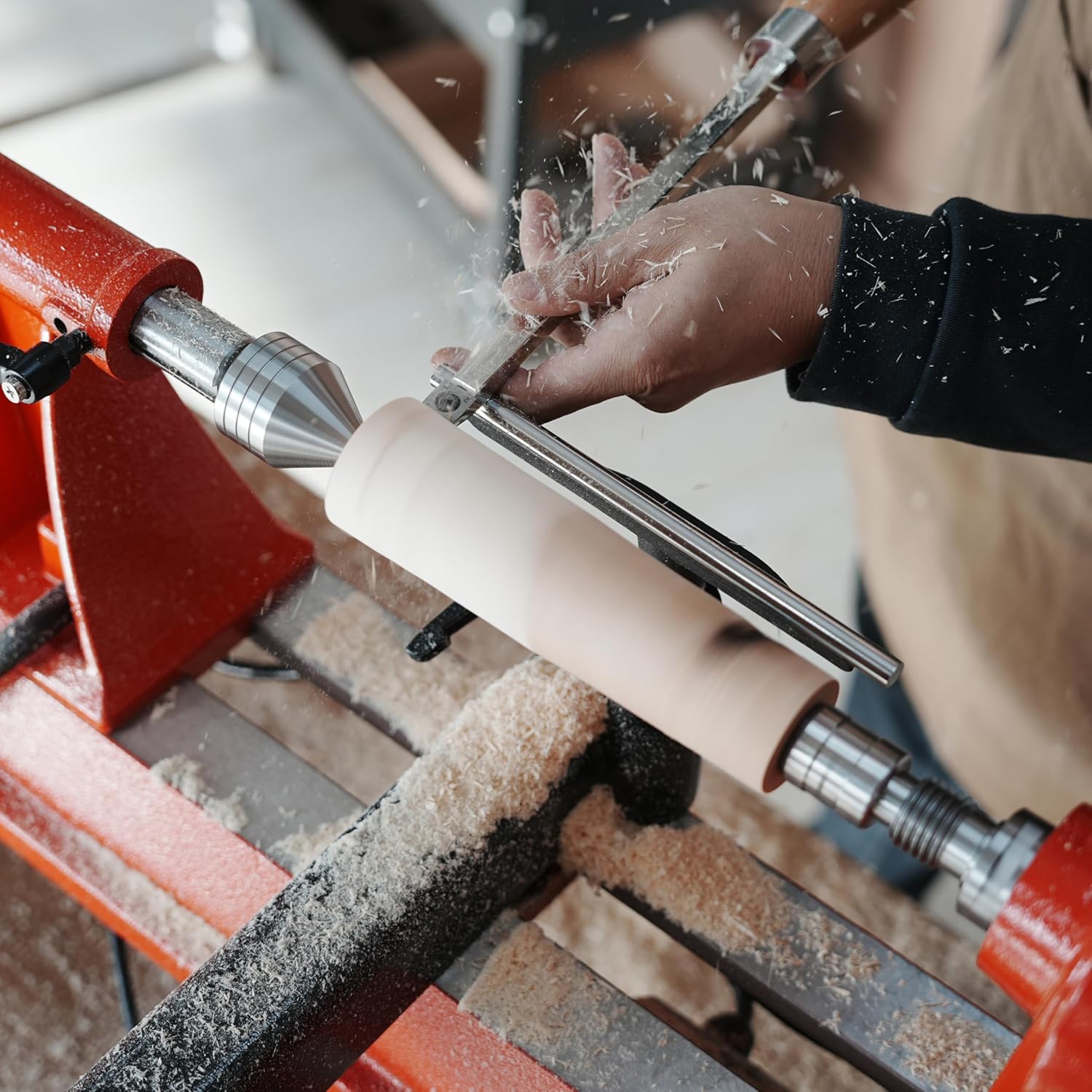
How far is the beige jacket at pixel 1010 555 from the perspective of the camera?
2.92 feet

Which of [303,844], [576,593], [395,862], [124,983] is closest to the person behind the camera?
[576,593]

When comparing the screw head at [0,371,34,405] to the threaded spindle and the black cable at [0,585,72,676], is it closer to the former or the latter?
the black cable at [0,585,72,676]

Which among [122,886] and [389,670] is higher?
[389,670]

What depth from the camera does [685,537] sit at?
560 mm

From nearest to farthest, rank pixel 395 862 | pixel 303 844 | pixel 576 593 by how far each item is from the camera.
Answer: pixel 576 593 < pixel 395 862 < pixel 303 844

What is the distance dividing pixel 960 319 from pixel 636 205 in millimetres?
196

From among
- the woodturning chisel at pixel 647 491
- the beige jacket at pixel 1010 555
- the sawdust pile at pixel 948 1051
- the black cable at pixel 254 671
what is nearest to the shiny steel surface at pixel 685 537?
the woodturning chisel at pixel 647 491

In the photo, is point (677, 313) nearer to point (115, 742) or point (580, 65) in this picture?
point (115, 742)

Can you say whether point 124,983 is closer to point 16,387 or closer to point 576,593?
point 16,387

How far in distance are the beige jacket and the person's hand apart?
33 cm

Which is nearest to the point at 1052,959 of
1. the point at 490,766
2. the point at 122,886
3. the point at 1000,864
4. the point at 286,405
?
the point at 1000,864

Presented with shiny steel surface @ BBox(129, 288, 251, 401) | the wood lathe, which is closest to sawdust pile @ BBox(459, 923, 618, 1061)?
the wood lathe

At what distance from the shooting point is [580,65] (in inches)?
65.1

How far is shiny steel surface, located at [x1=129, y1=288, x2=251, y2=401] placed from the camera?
1.87 feet
